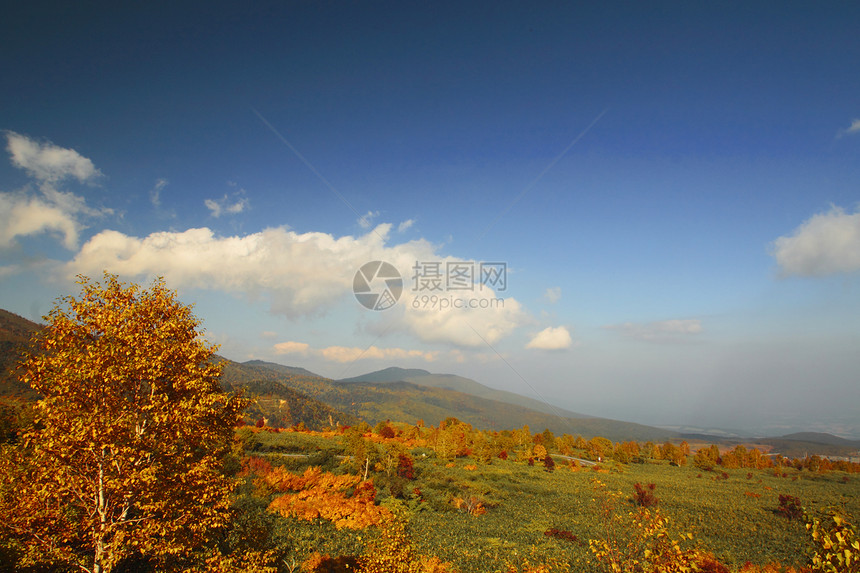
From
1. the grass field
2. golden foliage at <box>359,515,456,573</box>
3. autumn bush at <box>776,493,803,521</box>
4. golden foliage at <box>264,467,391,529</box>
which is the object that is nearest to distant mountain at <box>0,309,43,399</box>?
golden foliage at <box>359,515,456,573</box>

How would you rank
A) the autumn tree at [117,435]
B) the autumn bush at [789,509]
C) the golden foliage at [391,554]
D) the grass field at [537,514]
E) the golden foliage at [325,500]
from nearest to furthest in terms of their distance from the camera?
the autumn tree at [117,435]
the golden foliage at [391,554]
the grass field at [537,514]
the golden foliage at [325,500]
the autumn bush at [789,509]

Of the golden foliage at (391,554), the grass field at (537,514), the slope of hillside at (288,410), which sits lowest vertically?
the slope of hillside at (288,410)

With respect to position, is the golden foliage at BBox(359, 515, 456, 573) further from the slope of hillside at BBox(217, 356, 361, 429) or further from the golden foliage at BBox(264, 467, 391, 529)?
the slope of hillside at BBox(217, 356, 361, 429)

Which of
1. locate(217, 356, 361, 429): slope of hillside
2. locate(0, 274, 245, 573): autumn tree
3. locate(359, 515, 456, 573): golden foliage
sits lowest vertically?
locate(217, 356, 361, 429): slope of hillside

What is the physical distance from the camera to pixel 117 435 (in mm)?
10523

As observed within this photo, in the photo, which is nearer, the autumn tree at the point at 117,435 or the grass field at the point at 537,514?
the autumn tree at the point at 117,435

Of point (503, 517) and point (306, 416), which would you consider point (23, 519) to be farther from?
point (306, 416)

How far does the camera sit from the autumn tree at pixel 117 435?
10094 mm

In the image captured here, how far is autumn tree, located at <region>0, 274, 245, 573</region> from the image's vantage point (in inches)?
397

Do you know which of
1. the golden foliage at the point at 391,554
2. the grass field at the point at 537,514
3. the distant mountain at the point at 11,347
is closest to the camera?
the golden foliage at the point at 391,554

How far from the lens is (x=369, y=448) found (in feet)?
179

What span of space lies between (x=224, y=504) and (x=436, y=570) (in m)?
14.3

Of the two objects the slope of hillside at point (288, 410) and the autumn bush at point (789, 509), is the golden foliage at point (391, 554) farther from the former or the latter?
the slope of hillside at point (288, 410)

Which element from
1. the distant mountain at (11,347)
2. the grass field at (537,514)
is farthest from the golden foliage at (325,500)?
the distant mountain at (11,347)
